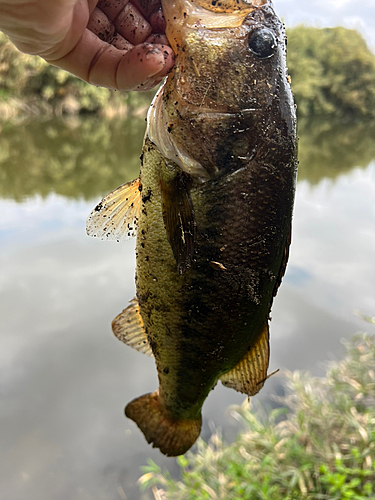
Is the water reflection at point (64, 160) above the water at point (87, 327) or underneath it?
above

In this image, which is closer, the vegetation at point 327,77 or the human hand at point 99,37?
the human hand at point 99,37

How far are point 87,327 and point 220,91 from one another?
15.4 ft

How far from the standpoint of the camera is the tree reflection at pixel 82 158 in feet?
36.9

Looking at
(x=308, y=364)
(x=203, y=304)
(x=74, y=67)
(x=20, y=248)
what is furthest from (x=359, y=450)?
(x=20, y=248)

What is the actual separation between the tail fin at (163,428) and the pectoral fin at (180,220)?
84 centimetres

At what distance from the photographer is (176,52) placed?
136 centimetres

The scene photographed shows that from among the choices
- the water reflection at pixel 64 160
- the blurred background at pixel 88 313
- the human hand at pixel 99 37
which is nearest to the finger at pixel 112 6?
the human hand at pixel 99 37

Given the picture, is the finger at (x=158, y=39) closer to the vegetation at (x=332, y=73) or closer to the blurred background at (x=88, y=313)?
the blurred background at (x=88, y=313)

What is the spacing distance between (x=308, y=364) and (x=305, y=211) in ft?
21.2

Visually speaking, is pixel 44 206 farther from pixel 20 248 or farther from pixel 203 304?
A: pixel 203 304

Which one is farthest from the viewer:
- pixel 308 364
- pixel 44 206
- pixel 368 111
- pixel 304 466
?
pixel 368 111

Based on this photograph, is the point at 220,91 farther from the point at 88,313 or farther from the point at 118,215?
the point at 88,313

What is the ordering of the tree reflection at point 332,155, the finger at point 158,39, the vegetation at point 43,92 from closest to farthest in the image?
the finger at point 158,39 → the tree reflection at point 332,155 → the vegetation at point 43,92

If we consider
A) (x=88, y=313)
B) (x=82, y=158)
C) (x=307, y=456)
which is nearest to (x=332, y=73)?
(x=82, y=158)
